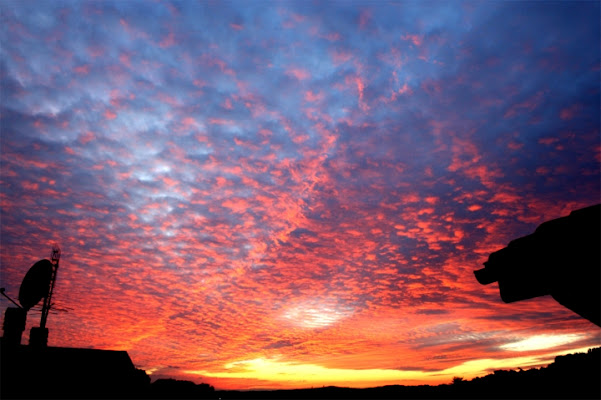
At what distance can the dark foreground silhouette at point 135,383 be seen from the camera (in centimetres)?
663

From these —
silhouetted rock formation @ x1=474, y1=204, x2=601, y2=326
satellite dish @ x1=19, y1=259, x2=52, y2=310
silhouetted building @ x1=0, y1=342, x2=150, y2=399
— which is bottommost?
silhouetted building @ x1=0, y1=342, x2=150, y2=399

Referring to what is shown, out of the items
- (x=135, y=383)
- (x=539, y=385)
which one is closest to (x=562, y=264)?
(x=539, y=385)

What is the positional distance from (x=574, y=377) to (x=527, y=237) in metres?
5.32

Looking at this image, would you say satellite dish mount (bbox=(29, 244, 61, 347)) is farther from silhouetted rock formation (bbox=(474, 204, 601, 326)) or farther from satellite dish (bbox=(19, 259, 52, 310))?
silhouetted rock formation (bbox=(474, 204, 601, 326))

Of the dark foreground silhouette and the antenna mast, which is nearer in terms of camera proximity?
the dark foreground silhouette

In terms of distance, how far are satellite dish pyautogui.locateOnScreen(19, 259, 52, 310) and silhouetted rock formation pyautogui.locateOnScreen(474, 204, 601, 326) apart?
25.1 m

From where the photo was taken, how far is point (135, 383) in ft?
68.2

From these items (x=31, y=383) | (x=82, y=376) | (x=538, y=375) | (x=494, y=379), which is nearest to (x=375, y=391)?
(x=494, y=379)

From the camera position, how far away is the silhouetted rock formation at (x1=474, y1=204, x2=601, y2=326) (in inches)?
96.0

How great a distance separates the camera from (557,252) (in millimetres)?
2582

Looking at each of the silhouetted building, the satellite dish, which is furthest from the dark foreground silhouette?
the satellite dish

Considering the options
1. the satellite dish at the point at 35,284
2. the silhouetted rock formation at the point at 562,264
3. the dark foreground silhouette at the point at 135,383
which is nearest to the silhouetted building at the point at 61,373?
the dark foreground silhouette at the point at 135,383

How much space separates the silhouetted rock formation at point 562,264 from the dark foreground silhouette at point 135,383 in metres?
4.05

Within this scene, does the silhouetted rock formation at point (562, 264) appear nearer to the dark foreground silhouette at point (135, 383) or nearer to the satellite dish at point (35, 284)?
the dark foreground silhouette at point (135, 383)
